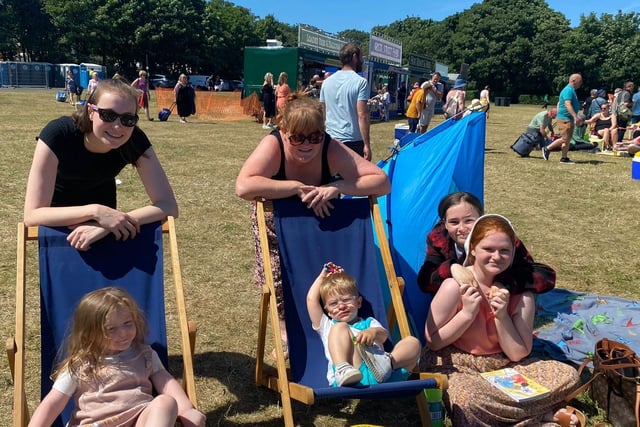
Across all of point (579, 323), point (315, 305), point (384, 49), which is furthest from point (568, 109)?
point (384, 49)

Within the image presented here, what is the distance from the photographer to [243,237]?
5906mm

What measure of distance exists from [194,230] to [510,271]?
3.83 m

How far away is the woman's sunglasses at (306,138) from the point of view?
9.54ft

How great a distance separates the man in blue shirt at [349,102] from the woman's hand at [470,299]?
11.9 feet

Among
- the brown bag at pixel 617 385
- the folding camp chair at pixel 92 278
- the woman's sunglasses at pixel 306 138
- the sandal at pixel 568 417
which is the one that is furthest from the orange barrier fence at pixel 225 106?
the sandal at pixel 568 417

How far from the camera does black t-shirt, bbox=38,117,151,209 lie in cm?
259

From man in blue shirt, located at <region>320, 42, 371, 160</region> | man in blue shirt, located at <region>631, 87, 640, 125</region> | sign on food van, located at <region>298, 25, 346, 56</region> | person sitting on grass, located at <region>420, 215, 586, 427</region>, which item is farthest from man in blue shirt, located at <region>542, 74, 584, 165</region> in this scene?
sign on food van, located at <region>298, 25, 346, 56</region>

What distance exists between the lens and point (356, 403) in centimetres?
316

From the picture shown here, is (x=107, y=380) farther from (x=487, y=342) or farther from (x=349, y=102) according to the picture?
(x=349, y=102)

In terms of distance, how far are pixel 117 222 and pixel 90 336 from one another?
55cm

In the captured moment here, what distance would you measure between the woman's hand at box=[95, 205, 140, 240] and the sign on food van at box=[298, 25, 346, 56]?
19391mm

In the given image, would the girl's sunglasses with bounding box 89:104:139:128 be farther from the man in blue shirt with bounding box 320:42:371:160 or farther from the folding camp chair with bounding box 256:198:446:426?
the man in blue shirt with bounding box 320:42:371:160

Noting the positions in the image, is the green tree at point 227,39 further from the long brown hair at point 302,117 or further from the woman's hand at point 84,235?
the woman's hand at point 84,235

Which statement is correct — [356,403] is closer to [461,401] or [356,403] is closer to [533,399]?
[461,401]
